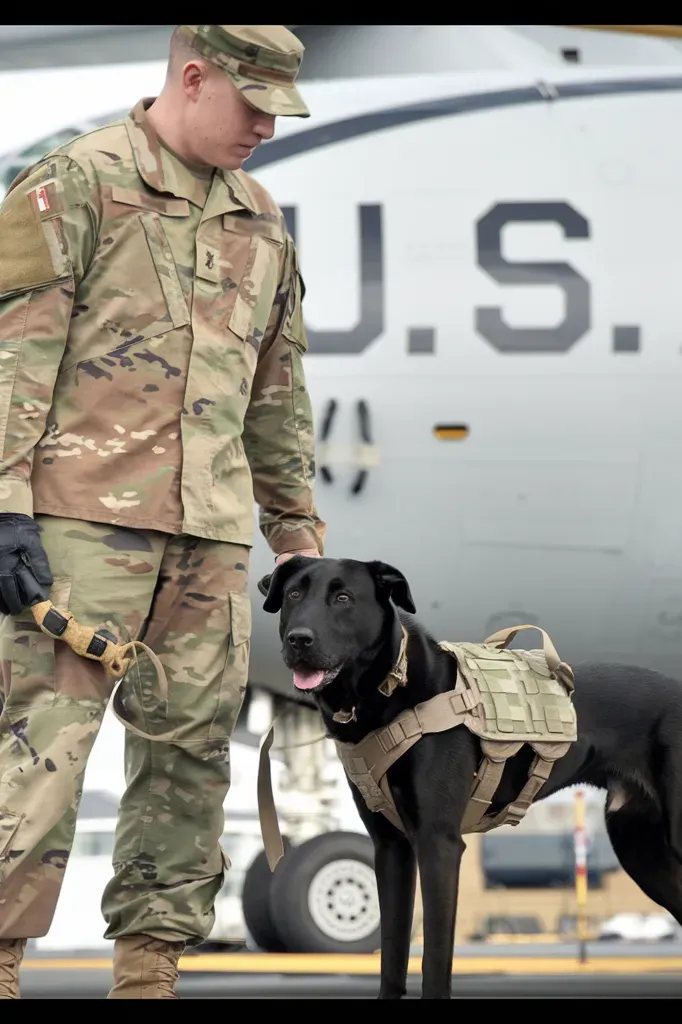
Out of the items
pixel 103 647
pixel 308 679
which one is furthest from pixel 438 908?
pixel 103 647

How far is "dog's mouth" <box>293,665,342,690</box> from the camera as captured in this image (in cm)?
278

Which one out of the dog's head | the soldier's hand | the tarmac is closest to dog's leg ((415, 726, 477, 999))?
the dog's head

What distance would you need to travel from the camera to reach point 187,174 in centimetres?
293

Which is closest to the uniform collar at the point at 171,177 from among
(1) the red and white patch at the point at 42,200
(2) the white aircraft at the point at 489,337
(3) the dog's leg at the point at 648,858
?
(1) the red and white patch at the point at 42,200

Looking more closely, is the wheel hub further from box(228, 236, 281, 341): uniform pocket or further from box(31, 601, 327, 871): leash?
box(228, 236, 281, 341): uniform pocket

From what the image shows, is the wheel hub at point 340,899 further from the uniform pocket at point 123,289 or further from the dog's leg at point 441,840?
the uniform pocket at point 123,289

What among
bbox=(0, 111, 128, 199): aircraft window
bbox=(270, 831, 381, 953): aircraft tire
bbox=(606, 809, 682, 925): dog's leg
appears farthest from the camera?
bbox=(270, 831, 381, 953): aircraft tire

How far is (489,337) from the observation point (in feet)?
16.7

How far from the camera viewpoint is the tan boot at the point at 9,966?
2617mm

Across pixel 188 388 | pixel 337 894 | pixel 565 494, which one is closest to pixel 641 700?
pixel 188 388

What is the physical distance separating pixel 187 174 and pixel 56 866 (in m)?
1.41

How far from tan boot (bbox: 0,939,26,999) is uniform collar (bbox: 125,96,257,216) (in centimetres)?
149

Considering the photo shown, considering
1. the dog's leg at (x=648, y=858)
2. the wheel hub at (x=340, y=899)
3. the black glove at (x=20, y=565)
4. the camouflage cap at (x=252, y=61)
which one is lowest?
the wheel hub at (x=340, y=899)
